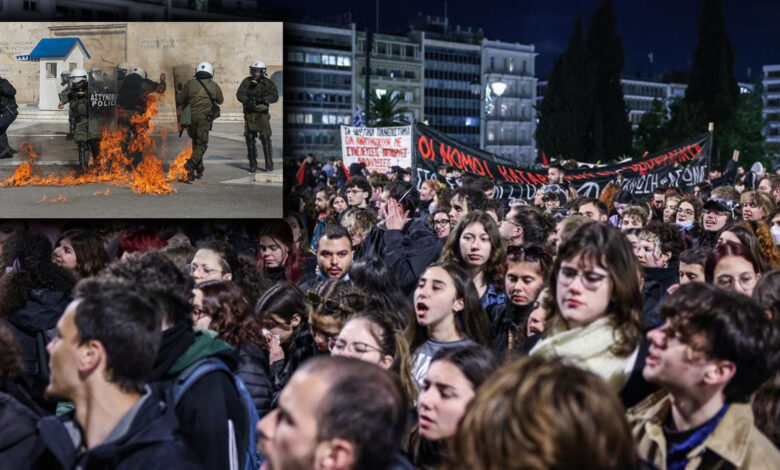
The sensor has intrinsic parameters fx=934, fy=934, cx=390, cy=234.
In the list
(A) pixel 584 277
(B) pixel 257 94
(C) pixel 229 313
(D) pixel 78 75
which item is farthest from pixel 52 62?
(A) pixel 584 277

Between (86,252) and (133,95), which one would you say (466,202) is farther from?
(133,95)

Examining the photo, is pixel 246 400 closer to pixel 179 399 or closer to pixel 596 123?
pixel 179 399

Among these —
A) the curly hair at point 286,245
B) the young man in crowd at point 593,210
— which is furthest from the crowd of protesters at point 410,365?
the young man in crowd at point 593,210

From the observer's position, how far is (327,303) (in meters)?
4.87

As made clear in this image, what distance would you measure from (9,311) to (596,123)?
60.9 metres

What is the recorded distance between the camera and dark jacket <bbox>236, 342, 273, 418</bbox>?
438 cm

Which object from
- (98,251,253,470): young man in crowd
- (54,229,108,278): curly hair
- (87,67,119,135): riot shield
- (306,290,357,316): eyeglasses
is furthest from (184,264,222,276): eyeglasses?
(87,67,119,135): riot shield

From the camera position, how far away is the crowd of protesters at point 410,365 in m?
2.20

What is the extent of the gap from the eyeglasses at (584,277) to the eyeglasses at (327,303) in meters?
1.68

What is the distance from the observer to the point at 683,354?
2.85 metres

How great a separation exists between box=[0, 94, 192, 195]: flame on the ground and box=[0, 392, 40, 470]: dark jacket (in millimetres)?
9661

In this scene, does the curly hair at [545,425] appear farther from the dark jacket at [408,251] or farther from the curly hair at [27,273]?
the dark jacket at [408,251]

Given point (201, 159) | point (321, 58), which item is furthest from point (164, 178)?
point (321, 58)

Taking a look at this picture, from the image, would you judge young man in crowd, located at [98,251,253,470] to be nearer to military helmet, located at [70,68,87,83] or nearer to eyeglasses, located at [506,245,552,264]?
eyeglasses, located at [506,245,552,264]
